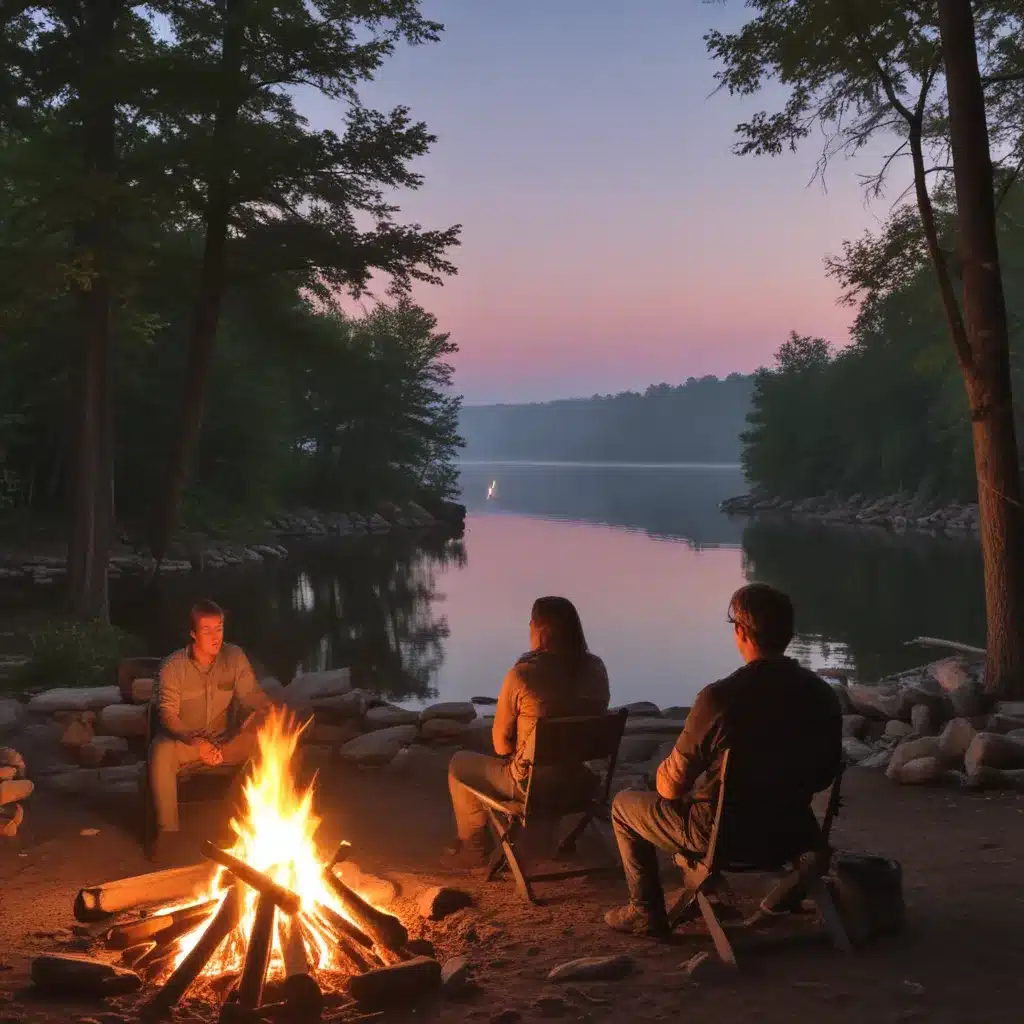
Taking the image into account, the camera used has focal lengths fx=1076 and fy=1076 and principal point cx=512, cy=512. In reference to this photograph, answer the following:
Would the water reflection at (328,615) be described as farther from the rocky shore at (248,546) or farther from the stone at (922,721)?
the stone at (922,721)

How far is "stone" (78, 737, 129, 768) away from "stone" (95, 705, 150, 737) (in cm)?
26

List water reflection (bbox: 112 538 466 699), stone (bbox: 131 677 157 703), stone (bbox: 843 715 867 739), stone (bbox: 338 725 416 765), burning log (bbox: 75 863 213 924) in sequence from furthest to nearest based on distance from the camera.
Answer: water reflection (bbox: 112 538 466 699) → stone (bbox: 131 677 157 703) → stone (bbox: 843 715 867 739) → stone (bbox: 338 725 416 765) → burning log (bbox: 75 863 213 924)

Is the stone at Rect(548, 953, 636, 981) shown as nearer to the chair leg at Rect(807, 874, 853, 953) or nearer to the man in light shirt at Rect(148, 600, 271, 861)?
the chair leg at Rect(807, 874, 853, 953)

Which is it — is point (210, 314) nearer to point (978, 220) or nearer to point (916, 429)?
point (978, 220)

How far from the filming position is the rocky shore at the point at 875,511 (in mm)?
50341

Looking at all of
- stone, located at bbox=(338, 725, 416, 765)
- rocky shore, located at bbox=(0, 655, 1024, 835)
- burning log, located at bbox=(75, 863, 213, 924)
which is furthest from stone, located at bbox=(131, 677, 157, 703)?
burning log, located at bbox=(75, 863, 213, 924)

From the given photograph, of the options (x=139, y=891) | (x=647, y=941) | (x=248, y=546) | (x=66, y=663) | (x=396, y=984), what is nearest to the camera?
(x=396, y=984)

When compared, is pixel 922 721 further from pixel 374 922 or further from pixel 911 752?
pixel 374 922

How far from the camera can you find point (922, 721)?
878 cm

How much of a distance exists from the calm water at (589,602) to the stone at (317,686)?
169 inches

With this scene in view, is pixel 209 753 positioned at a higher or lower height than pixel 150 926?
higher

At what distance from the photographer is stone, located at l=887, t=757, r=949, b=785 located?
7555mm

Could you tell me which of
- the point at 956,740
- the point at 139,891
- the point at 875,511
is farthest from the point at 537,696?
the point at 875,511

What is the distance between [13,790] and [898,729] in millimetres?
6661
